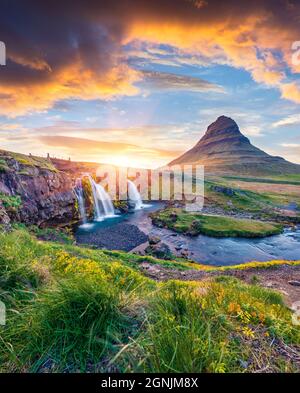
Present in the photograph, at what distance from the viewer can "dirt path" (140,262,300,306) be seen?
13.8 meters

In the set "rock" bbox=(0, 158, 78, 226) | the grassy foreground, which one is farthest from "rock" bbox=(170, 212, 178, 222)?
the grassy foreground

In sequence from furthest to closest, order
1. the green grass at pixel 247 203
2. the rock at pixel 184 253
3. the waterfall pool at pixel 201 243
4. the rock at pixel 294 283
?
the green grass at pixel 247 203 < the waterfall pool at pixel 201 243 < the rock at pixel 184 253 < the rock at pixel 294 283

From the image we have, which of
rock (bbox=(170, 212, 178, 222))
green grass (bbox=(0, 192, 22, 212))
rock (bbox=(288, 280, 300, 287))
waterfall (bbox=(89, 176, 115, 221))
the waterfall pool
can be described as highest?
green grass (bbox=(0, 192, 22, 212))

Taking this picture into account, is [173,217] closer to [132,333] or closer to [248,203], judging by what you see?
[248,203]

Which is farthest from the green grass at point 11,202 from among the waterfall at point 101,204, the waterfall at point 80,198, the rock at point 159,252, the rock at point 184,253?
the rock at point 184,253

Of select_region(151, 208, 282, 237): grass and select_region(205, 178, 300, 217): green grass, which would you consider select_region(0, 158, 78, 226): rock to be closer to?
select_region(151, 208, 282, 237): grass

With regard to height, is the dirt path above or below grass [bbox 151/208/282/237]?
above

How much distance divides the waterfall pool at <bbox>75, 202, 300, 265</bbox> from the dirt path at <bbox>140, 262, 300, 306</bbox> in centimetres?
675

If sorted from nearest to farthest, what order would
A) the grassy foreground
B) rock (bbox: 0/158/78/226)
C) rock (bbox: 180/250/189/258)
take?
the grassy foreground
rock (bbox: 0/158/78/226)
rock (bbox: 180/250/189/258)

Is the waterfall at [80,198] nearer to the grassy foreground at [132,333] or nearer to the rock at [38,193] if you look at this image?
the rock at [38,193]

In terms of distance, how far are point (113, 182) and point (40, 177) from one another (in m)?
29.2

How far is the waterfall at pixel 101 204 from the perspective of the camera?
4228 cm

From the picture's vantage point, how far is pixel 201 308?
3490mm

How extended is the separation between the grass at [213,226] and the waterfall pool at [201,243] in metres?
1.37
